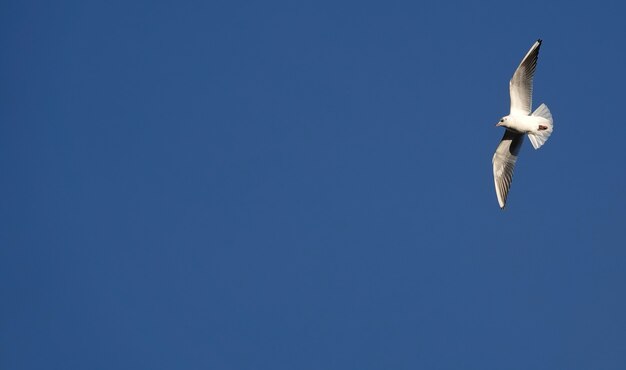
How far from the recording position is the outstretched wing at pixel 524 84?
17938 millimetres

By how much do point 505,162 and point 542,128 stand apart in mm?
1269

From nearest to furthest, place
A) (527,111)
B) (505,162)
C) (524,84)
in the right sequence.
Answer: (524,84)
(527,111)
(505,162)

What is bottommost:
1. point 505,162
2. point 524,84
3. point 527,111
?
Answer: point 505,162

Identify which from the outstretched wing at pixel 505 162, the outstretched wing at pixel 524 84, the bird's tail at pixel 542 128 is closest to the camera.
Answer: the outstretched wing at pixel 524 84

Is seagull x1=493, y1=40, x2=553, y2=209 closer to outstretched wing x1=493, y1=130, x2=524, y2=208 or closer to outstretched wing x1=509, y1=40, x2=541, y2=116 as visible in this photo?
outstretched wing x1=509, y1=40, x2=541, y2=116

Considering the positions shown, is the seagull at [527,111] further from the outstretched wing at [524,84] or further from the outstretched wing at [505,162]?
the outstretched wing at [505,162]

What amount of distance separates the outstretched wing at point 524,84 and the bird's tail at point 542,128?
204 millimetres

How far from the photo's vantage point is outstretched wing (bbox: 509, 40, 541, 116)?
1794 centimetres

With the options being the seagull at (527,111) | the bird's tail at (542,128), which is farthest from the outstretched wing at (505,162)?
the bird's tail at (542,128)

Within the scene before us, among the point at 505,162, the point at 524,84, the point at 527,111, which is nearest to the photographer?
the point at 524,84

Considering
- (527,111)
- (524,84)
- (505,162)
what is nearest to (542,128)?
(527,111)

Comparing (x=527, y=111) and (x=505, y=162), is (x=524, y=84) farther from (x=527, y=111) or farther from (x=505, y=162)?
(x=505, y=162)

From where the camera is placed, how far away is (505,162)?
19.3 meters

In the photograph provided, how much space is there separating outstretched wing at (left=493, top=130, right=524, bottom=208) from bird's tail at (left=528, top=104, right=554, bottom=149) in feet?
2.35
